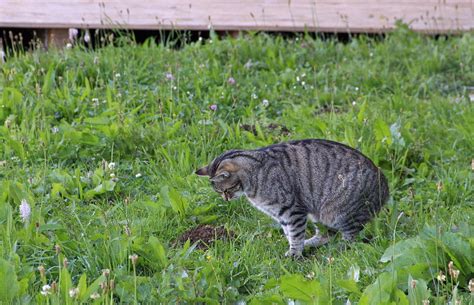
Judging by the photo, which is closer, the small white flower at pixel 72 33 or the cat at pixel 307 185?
the cat at pixel 307 185

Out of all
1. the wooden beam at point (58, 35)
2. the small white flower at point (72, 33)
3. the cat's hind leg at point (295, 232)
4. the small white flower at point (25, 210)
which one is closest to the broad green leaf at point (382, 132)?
the cat's hind leg at point (295, 232)

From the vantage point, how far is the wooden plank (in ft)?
28.2

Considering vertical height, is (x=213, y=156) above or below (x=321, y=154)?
below

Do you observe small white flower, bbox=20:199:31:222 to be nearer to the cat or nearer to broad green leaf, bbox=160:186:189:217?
broad green leaf, bbox=160:186:189:217

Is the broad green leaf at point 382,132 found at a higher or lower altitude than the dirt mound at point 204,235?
higher

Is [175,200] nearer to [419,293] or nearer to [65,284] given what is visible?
[65,284]

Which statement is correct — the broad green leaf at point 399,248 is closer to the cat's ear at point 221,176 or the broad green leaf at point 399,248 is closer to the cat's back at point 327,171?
the cat's back at point 327,171

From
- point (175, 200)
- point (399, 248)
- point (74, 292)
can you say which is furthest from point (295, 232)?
point (74, 292)

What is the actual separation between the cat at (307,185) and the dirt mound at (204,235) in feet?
0.69

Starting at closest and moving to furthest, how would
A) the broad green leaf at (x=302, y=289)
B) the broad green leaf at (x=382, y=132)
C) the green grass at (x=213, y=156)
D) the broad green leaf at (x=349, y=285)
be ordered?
the broad green leaf at (x=302, y=289)
the broad green leaf at (x=349, y=285)
the green grass at (x=213, y=156)
the broad green leaf at (x=382, y=132)

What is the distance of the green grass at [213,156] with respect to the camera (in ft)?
13.7

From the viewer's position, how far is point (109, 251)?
14.5 feet

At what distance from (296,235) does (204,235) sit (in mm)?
525

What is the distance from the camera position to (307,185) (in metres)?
5.24
